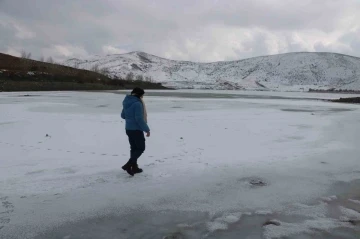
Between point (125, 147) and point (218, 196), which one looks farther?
point (125, 147)

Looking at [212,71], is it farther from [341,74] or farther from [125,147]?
[125,147]

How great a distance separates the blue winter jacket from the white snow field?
90 centimetres

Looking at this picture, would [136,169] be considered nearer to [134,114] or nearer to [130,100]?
[134,114]

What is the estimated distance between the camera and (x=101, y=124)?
11.5 metres

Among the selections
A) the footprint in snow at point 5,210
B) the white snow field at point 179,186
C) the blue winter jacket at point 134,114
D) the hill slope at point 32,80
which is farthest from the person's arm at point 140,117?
the hill slope at point 32,80

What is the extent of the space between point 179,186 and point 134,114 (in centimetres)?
148

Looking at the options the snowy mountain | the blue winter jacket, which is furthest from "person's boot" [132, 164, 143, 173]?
the snowy mountain

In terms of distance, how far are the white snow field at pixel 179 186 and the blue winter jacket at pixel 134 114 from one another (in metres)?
0.90

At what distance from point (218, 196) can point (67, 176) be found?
108 inches

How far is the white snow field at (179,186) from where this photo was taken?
3.94m

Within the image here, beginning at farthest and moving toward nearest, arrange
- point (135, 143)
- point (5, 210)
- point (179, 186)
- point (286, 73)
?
point (286, 73), point (135, 143), point (179, 186), point (5, 210)

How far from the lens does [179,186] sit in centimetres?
542

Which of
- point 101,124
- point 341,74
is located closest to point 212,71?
point 341,74

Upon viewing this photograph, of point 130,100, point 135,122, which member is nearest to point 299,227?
point 135,122
